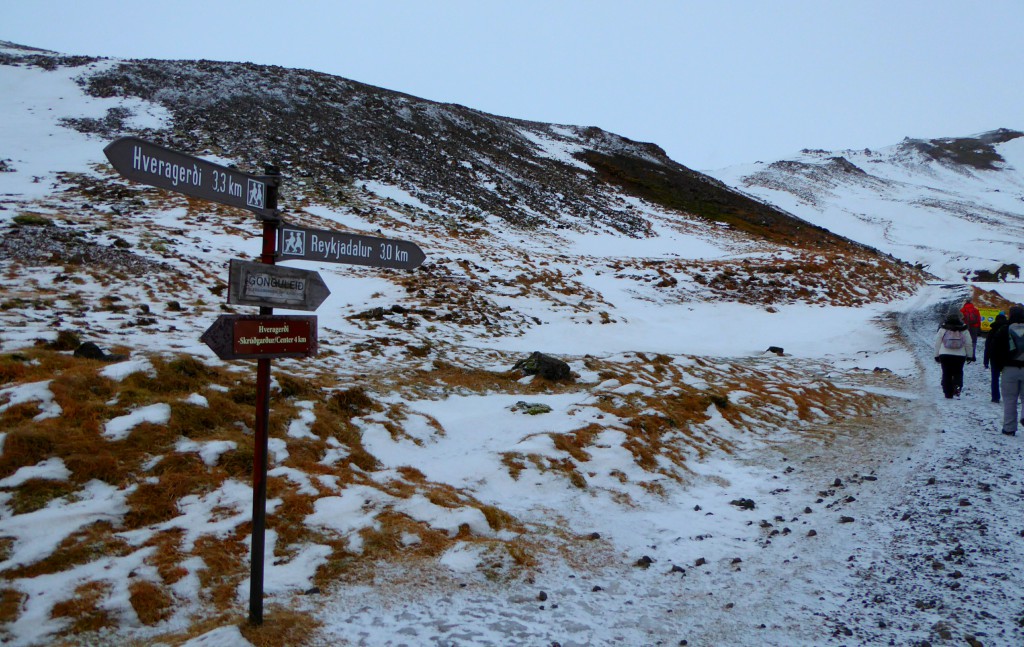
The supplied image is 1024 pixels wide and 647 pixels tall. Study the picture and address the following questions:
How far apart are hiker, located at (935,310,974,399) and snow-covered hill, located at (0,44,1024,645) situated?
3.52ft

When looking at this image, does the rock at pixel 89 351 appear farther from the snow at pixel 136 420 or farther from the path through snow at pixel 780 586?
the path through snow at pixel 780 586

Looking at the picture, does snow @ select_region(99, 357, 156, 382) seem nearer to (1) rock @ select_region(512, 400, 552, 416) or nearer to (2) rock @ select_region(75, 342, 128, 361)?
(2) rock @ select_region(75, 342, 128, 361)

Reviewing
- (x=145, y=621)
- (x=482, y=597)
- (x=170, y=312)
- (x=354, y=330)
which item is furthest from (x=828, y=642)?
(x=170, y=312)

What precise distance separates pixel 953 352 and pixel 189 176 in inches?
558

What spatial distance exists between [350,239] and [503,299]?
15370mm

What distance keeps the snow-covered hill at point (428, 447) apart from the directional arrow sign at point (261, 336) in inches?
74.5

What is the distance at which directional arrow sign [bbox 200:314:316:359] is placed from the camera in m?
3.62

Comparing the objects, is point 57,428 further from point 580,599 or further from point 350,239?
point 580,599

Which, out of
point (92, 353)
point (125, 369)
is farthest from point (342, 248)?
point (92, 353)

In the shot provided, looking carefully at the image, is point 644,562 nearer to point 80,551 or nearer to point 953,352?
point 80,551

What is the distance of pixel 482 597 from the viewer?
4.76 m

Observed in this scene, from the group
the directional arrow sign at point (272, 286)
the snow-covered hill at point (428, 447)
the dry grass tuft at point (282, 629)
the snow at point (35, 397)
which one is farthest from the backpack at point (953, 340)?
the snow at point (35, 397)

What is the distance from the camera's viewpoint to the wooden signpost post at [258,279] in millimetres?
3514

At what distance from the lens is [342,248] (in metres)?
4.46
